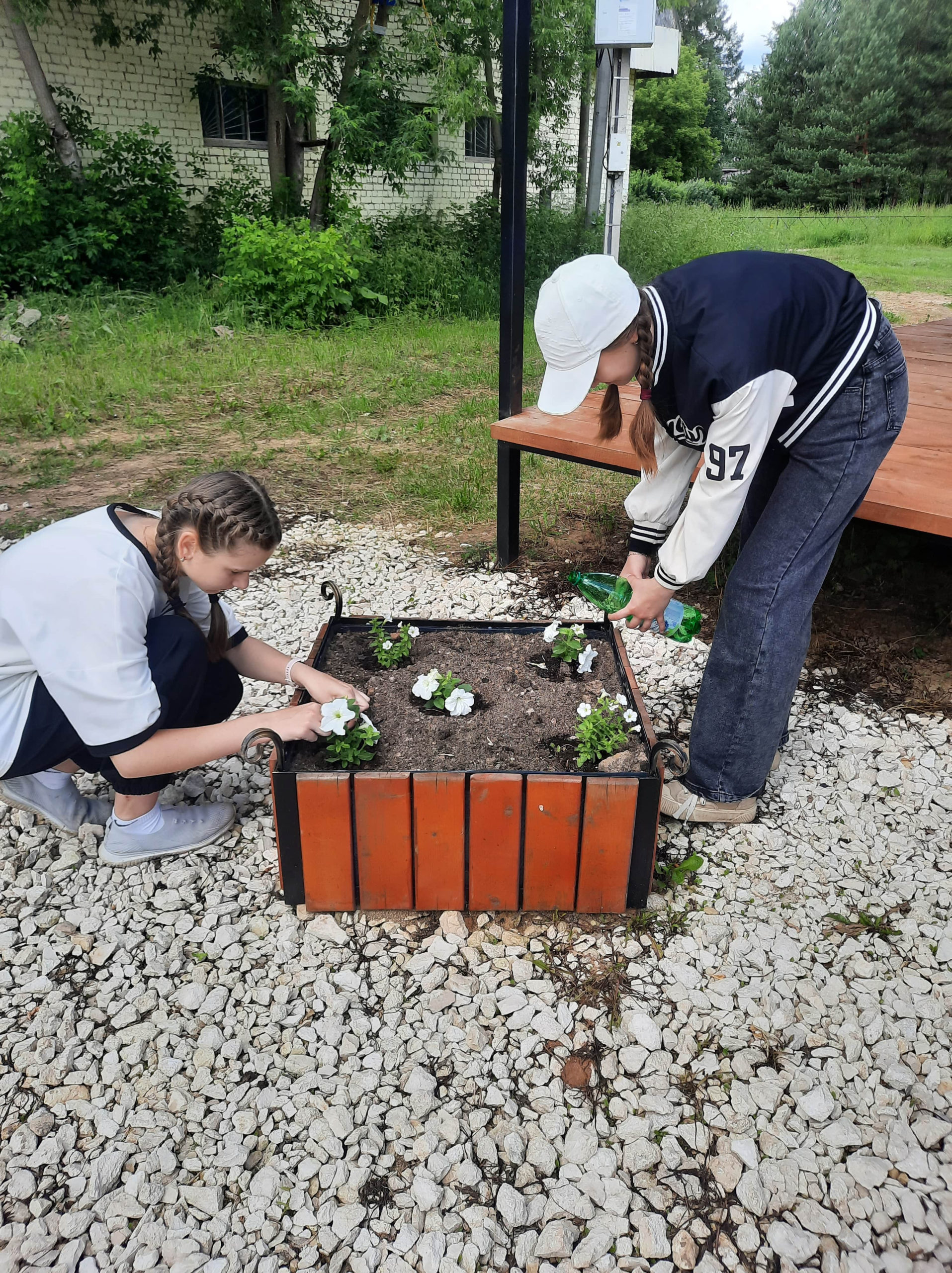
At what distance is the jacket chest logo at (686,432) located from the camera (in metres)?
1.85

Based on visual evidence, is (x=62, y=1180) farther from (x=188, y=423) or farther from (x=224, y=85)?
(x=224, y=85)

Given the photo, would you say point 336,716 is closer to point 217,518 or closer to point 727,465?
point 217,518

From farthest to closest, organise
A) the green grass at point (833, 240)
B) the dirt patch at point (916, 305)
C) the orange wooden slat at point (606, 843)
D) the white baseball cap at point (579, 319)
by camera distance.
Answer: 1. the green grass at point (833, 240)
2. the dirt patch at point (916, 305)
3. the orange wooden slat at point (606, 843)
4. the white baseball cap at point (579, 319)

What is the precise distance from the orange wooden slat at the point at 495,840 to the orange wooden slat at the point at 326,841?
0.88 ft

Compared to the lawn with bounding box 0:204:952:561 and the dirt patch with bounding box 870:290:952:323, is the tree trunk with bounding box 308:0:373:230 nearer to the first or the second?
the lawn with bounding box 0:204:952:561

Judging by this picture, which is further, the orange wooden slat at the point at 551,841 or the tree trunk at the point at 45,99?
the tree trunk at the point at 45,99

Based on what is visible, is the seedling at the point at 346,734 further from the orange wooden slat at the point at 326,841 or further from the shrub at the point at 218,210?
the shrub at the point at 218,210

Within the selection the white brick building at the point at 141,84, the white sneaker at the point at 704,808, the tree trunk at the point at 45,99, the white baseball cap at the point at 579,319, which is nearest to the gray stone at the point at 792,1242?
the white sneaker at the point at 704,808

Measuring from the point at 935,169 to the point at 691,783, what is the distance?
1191 cm

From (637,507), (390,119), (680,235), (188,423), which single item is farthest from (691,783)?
(680,235)

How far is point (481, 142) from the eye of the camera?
524 inches

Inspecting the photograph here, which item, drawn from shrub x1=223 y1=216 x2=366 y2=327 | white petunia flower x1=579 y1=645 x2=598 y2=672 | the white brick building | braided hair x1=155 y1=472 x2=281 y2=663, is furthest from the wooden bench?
the white brick building

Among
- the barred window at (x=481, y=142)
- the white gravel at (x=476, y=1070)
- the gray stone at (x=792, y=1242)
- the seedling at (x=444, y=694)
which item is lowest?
the white gravel at (x=476, y=1070)

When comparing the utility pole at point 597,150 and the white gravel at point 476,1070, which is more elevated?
the utility pole at point 597,150
